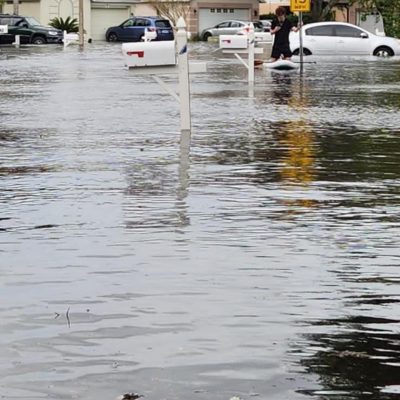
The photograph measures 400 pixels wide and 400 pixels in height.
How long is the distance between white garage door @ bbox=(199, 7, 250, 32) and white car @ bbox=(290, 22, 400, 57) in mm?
39984

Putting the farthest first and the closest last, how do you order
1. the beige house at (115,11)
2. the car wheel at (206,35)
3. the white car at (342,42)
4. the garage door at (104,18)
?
the garage door at (104,18) < the beige house at (115,11) < the car wheel at (206,35) < the white car at (342,42)

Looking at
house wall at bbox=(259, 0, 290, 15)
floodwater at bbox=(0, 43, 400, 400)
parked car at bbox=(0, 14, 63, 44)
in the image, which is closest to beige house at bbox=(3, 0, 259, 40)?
house wall at bbox=(259, 0, 290, 15)

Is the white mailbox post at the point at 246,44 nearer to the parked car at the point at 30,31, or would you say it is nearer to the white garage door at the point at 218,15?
the parked car at the point at 30,31

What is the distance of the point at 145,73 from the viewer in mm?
Answer: 15102

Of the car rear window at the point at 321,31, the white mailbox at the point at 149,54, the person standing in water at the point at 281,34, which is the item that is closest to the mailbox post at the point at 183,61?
the white mailbox at the point at 149,54

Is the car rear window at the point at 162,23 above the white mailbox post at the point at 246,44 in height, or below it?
below

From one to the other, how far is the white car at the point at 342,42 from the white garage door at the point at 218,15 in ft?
131

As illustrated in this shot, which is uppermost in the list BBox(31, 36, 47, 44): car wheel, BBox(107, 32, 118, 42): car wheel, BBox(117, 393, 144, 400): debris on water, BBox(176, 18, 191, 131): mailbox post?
BBox(176, 18, 191, 131): mailbox post

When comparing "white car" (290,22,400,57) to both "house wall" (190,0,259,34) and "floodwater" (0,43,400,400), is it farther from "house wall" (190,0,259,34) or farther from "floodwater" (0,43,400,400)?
"house wall" (190,0,259,34)

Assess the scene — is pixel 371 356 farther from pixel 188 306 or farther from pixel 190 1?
pixel 190 1

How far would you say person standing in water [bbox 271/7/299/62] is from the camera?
32.3 meters

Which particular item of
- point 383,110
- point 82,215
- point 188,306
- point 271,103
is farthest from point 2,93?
point 188,306

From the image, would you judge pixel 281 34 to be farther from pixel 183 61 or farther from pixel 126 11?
pixel 126 11

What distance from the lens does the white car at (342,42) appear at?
45.5 m
